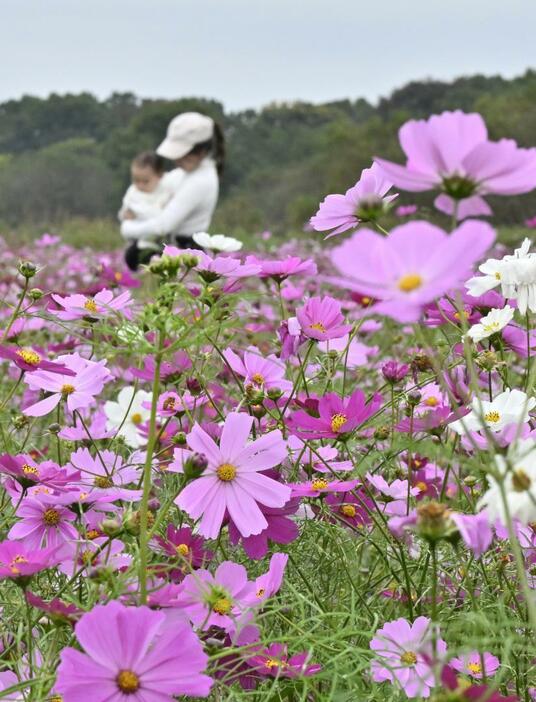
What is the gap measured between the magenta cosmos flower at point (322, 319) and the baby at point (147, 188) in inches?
138

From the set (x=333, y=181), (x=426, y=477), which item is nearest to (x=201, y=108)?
(x=333, y=181)

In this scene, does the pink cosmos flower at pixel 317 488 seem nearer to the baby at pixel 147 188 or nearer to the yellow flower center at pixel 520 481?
the yellow flower center at pixel 520 481

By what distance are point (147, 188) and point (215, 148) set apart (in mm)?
531

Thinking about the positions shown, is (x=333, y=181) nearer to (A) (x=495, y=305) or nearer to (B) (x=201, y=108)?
(B) (x=201, y=108)

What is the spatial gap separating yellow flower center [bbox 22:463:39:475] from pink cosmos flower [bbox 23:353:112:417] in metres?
0.11

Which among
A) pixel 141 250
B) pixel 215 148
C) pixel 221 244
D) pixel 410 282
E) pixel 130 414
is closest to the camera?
pixel 410 282

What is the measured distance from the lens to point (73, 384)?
2.63 ft

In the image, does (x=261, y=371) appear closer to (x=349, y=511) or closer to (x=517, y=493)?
(x=349, y=511)

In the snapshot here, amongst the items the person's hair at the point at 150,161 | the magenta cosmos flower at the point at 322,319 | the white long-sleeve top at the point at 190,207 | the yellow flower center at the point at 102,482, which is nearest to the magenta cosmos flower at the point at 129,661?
the yellow flower center at the point at 102,482

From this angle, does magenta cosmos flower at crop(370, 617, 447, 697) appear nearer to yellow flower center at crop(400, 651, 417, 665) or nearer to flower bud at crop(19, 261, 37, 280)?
yellow flower center at crop(400, 651, 417, 665)

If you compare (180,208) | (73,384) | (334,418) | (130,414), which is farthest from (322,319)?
(180,208)

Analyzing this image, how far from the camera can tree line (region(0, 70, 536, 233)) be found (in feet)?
43.6

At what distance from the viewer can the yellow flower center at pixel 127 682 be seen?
0.44 meters

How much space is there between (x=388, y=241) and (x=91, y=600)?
0.83ft
